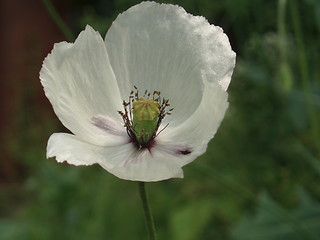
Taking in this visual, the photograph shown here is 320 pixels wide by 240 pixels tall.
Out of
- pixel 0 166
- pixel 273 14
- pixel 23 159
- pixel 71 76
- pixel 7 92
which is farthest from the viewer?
pixel 7 92

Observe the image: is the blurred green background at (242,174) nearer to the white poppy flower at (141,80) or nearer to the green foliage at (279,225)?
the green foliage at (279,225)

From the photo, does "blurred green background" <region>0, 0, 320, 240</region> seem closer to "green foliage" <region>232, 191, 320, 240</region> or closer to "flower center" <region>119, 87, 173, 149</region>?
"green foliage" <region>232, 191, 320, 240</region>

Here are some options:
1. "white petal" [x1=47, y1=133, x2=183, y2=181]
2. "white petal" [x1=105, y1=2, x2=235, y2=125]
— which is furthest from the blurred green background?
"white petal" [x1=47, y1=133, x2=183, y2=181]

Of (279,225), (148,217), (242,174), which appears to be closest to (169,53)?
(148,217)

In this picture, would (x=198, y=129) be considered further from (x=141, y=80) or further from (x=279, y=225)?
(x=279, y=225)

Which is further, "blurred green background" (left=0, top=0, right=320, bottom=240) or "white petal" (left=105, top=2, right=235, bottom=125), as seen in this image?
"blurred green background" (left=0, top=0, right=320, bottom=240)

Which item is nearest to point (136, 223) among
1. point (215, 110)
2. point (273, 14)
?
point (273, 14)

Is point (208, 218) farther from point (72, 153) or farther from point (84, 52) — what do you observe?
point (72, 153)

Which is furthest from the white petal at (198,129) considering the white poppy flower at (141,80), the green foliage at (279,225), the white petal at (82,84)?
the green foliage at (279,225)
